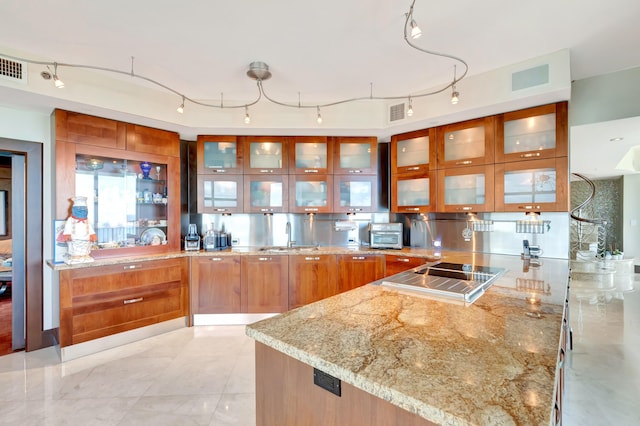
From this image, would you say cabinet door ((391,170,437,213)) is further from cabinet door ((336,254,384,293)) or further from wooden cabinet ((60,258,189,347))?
wooden cabinet ((60,258,189,347))

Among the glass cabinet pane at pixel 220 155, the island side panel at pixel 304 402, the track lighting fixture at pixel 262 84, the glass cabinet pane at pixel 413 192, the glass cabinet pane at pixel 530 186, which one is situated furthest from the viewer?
the glass cabinet pane at pixel 220 155

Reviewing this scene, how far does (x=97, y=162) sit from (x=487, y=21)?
12.4 ft

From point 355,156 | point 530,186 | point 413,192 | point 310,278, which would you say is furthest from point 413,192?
point 310,278

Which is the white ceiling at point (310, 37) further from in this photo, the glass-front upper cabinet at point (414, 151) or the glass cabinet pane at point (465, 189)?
the glass cabinet pane at point (465, 189)

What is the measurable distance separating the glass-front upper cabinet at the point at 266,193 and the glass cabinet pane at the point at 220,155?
0.95 ft

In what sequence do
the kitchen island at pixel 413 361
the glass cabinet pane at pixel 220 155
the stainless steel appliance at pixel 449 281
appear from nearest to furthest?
the kitchen island at pixel 413 361 → the stainless steel appliance at pixel 449 281 → the glass cabinet pane at pixel 220 155

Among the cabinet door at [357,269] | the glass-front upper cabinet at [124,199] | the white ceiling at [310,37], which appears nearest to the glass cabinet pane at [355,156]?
the white ceiling at [310,37]

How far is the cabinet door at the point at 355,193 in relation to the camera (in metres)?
3.78

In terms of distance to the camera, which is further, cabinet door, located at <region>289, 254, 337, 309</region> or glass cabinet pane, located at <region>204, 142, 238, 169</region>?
glass cabinet pane, located at <region>204, 142, 238, 169</region>

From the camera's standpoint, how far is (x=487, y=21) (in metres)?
2.02

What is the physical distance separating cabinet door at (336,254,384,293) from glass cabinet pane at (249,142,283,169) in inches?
57.5

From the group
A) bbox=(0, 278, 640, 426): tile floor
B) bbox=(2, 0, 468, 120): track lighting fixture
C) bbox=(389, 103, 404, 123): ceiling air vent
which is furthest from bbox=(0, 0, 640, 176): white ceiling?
bbox=(0, 278, 640, 426): tile floor

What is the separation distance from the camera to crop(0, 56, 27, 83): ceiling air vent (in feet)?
7.54

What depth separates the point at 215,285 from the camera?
136 inches
